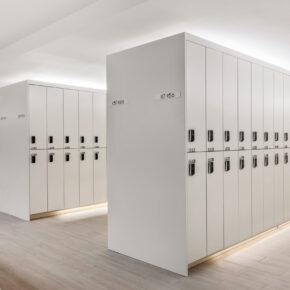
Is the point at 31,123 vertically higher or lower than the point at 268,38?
lower

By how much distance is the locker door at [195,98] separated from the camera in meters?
3.67

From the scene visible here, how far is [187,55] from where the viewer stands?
143 inches

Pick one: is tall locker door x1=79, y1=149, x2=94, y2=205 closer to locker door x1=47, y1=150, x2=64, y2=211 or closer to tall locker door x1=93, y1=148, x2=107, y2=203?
tall locker door x1=93, y1=148, x2=107, y2=203

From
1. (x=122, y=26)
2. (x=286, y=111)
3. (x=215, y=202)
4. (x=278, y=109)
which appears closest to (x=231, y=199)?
(x=215, y=202)

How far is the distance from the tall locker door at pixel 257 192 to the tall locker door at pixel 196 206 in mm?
1254

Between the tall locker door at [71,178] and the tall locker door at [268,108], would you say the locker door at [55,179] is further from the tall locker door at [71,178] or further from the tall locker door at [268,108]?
the tall locker door at [268,108]

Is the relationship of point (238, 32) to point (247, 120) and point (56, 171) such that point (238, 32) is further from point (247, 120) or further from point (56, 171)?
point (56, 171)

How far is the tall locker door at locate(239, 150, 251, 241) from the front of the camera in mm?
4496

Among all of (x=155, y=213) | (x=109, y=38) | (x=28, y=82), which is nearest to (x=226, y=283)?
(x=155, y=213)

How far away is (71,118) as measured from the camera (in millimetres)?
6887

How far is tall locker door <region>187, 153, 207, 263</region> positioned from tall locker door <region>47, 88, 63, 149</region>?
371 centimetres

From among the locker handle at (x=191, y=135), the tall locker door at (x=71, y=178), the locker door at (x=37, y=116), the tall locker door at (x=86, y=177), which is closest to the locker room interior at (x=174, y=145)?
the locker handle at (x=191, y=135)

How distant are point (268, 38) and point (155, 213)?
9.08 ft

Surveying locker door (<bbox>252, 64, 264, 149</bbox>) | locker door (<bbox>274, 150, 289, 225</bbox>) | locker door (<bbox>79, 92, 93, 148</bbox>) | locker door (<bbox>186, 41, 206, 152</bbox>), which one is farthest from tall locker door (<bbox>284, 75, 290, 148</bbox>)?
locker door (<bbox>79, 92, 93, 148</bbox>)
